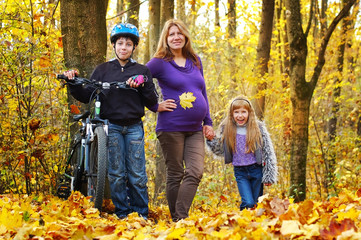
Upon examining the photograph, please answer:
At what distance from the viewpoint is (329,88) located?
1270cm

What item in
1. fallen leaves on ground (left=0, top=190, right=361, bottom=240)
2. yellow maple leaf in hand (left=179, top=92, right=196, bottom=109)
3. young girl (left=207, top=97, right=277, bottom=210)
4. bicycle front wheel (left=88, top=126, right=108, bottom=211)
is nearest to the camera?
fallen leaves on ground (left=0, top=190, right=361, bottom=240)

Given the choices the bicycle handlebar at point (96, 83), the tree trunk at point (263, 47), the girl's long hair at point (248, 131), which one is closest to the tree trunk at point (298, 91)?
the tree trunk at point (263, 47)

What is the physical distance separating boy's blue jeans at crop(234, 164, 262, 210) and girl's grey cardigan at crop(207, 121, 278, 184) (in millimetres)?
123

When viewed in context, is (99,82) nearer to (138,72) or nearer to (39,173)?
(138,72)

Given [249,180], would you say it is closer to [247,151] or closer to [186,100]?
[247,151]

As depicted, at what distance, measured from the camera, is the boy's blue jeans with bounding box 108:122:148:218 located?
4.68 m

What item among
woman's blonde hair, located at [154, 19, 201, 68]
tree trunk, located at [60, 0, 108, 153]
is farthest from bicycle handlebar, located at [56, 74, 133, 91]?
tree trunk, located at [60, 0, 108, 153]

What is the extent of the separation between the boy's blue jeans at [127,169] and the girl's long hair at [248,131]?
1156mm

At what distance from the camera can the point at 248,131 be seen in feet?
17.4

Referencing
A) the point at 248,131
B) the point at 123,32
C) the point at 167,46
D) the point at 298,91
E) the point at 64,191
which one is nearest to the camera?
the point at 123,32

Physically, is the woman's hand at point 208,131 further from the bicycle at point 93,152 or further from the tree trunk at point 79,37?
the tree trunk at point 79,37

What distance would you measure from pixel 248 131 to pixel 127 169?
5.11ft

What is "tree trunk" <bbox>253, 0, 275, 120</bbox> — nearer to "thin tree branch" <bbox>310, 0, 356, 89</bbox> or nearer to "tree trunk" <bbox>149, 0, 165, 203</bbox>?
"thin tree branch" <bbox>310, 0, 356, 89</bbox>

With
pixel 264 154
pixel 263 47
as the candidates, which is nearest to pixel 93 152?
pixel 264 154
